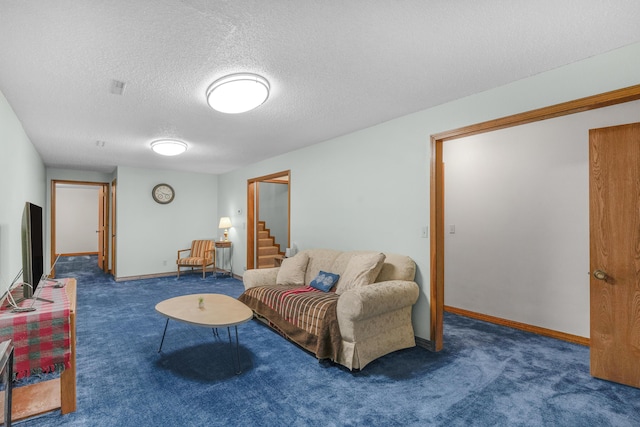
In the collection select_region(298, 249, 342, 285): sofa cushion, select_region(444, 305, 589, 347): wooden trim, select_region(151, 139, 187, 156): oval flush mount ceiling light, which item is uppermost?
select_region(151, 139, 187, 156): oval flush mount ceiling light

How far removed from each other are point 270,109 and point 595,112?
129 inches

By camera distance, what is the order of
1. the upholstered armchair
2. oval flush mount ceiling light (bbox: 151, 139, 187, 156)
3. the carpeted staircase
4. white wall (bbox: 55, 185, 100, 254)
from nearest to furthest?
oval flush mount ceiling light (bbox: 151, 139, 187, 156)
the carpeted staircase
the upholstered armchair
white wall (bbox: 55, 185, 100, 254)

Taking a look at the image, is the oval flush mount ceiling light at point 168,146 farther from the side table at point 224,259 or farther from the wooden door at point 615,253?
the wooden door at point 615,253

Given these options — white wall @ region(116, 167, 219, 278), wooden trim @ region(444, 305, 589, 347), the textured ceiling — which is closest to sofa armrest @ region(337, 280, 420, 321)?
wooden trim @ region(444, 305, 589, 347)

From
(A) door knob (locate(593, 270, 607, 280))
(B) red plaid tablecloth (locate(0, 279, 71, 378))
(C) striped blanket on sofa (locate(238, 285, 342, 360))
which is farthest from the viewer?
(C) striped blanket on sofa (locate(238, 285, 342, 360))

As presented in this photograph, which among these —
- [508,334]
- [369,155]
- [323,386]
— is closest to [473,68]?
[369,155]

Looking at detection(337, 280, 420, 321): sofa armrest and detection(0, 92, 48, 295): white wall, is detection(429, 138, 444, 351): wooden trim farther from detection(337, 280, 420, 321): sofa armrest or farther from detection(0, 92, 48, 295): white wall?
detection(0, 92, 48, 295): white wall

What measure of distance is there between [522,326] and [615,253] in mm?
1605

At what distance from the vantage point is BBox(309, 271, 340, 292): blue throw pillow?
141 inches

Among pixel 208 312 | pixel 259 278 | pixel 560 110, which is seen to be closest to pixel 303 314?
pixel 208 312

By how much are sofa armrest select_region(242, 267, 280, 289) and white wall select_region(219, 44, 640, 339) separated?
815 millimetres

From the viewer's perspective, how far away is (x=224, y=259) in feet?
24.2

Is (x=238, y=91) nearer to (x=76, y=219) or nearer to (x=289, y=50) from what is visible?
(x=289, y=50)

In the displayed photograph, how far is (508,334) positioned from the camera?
11.7 feet
